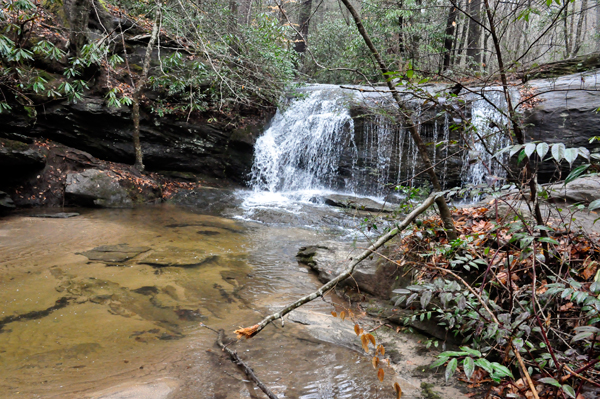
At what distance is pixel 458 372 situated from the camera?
2.57 metres

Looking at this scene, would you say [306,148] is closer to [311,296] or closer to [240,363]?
[240,363]

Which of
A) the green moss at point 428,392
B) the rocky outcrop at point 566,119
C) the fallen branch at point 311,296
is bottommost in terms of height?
the green moss at point 428,392

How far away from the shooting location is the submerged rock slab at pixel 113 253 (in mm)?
4840

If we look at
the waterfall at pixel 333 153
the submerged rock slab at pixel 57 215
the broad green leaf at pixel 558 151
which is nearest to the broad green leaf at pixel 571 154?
the broad green leaf at pixel 558 151

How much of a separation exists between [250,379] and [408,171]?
853cm

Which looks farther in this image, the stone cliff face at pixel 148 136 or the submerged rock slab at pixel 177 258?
the stone cliff face at pixel 148 136

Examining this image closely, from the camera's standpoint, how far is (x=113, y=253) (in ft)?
16.7

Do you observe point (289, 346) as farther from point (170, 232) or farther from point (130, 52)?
point (130, 52)

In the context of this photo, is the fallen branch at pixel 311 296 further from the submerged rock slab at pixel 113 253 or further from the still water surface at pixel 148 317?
the submerged rock slab at pixel 113 253

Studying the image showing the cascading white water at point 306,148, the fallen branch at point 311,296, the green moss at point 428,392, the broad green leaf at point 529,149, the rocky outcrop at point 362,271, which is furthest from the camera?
the cascading white water at point 306,148

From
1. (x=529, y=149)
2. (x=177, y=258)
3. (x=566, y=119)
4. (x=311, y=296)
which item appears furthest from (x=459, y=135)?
(x=311, y=296)

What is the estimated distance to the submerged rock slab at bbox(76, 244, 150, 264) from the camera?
191 inches

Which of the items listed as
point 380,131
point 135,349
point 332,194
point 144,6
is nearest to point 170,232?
point 135,349

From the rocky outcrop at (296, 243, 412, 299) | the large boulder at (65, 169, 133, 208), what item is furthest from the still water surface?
the large boulder at (65, 169, 133, 208)
